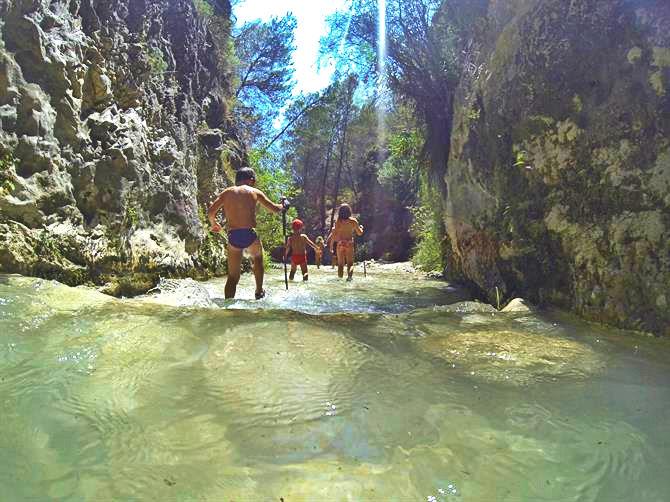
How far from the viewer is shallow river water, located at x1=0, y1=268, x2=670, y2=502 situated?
4.58ft

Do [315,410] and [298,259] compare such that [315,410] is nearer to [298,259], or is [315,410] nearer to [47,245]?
[47,245]

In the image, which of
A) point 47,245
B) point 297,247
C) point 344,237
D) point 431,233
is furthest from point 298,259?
point 47,245

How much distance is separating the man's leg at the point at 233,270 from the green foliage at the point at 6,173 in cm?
255

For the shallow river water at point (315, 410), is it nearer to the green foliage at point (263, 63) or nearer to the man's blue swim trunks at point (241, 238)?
the man's blue swim trunks at point (241, 238)

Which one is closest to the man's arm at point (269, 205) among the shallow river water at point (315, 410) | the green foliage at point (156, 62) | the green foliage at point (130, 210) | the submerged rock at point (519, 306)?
the green foliage at point (130, 210)

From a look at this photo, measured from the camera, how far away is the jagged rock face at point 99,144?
15.0 feet

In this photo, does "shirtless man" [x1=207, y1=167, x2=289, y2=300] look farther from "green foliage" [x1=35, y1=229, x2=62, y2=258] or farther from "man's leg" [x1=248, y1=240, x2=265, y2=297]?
"green foliage" [x1=35, y1=229, x2=62, y2=258]

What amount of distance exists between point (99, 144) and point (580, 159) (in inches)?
227

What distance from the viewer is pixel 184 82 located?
9391 millimetres

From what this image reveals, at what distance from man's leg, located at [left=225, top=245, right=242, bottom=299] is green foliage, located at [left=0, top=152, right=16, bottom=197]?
255 centimetres

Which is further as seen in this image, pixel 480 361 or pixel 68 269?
pixel 68 269

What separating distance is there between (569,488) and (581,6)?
15.2 feet

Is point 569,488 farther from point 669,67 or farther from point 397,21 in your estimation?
point 397,21

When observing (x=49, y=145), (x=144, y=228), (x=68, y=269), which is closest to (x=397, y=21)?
(x=144, y=228)
